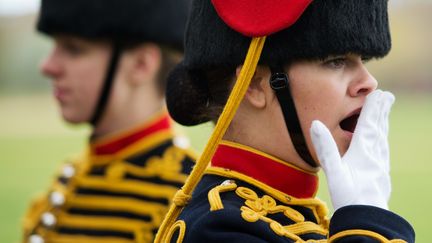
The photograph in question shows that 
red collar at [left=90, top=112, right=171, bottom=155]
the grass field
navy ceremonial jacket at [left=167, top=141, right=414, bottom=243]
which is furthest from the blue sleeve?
the grass field

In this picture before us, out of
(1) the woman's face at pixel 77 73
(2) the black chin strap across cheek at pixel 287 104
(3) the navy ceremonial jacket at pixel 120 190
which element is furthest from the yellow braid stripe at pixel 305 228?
(1) the woman's face at pixel 77 73

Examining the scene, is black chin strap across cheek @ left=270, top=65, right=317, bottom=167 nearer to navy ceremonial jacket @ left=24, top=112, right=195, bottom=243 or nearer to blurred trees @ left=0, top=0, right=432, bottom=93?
navy ceremonial jacket @ left=24, top=112, right=195, bottom=243

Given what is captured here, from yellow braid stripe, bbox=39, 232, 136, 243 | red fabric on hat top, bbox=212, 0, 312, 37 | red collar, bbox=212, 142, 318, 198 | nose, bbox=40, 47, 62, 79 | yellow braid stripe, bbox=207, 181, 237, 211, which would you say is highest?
red fabric on hat top, bbox=212, 0, 312, 37

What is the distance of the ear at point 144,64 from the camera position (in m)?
4.91

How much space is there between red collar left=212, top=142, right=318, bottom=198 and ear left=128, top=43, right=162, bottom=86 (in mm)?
1943

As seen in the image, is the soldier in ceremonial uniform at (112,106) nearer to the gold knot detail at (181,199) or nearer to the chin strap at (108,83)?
the chin strap at (108,83)

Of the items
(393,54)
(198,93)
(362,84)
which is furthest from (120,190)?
(393,54)

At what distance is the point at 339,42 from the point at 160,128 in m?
2.07

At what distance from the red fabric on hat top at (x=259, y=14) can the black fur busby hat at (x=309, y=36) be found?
4 cm

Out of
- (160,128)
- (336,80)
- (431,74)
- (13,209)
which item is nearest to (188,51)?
(336,80)

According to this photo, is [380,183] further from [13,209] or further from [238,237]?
[13,209]

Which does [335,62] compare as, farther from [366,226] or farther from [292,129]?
[366,226]

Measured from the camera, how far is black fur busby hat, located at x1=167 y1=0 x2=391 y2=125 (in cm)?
285

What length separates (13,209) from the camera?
13.1 metres
